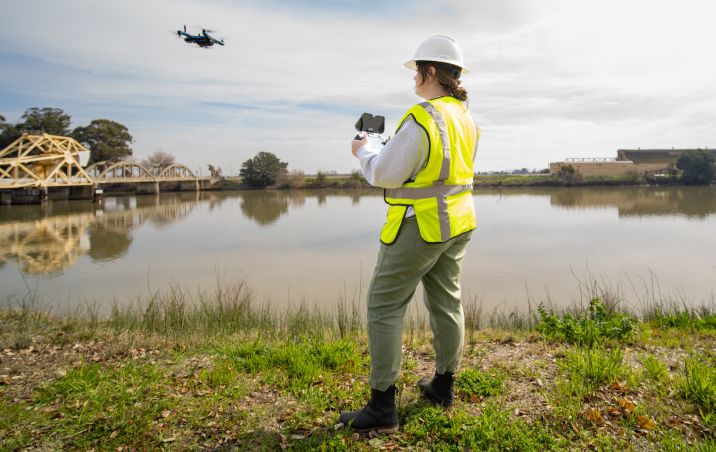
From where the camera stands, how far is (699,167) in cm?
4091

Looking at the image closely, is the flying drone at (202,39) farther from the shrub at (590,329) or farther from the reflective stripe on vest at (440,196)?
the shrub at (590,329)

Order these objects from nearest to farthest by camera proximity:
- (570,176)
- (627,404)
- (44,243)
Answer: (627,404)
(44,243)
(570,176)

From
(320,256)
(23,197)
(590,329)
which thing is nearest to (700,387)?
(590,329)

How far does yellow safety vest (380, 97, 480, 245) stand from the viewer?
5.24 feet

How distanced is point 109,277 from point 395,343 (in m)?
8.22

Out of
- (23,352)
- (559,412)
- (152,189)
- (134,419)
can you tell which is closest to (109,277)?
(23,352)

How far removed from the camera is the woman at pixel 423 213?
63.1 inches

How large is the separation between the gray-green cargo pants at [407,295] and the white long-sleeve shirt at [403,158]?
0.18 meters

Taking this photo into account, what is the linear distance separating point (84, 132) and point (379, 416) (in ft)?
149

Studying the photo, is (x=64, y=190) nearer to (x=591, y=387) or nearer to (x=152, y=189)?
(x=152, y=189)

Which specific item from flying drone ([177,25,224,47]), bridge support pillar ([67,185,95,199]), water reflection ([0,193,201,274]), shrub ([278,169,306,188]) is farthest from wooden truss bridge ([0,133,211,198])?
flying drone ([177,25,224,47])

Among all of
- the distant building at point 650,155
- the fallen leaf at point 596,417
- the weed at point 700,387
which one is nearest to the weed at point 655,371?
the weed at point 700,387

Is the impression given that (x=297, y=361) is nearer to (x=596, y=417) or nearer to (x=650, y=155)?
(x=596, y=417)

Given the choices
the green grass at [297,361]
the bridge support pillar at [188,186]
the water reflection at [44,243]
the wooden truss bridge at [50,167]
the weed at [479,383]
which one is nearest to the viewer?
the weed at [479,383]
